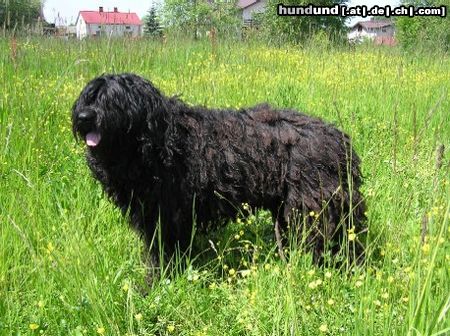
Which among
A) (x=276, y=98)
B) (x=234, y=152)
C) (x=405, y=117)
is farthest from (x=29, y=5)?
(x=234, y=152)

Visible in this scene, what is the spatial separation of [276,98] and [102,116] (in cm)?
358

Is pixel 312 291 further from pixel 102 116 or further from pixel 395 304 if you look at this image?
pixel 102 116

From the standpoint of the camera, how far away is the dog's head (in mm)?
2814

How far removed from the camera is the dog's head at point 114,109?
9.23ft

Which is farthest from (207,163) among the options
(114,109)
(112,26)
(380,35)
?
(380,35)

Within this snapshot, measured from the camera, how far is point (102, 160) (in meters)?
2.95

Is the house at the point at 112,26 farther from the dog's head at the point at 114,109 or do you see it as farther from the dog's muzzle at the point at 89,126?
the dog's muzzle at the point at 89,126

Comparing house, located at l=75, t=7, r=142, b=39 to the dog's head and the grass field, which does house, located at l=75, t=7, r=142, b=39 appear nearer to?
the grass field

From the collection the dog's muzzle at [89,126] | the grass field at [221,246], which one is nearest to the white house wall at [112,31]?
the grass field at [221,246]

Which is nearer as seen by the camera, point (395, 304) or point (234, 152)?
point (395, 304)

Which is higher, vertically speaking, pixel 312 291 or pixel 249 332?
pixel 312 291

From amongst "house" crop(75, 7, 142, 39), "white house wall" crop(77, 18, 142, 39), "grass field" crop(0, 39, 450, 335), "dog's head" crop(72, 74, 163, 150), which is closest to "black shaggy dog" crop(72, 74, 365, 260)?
"dog's head" crop(72, 74, 163, 150)

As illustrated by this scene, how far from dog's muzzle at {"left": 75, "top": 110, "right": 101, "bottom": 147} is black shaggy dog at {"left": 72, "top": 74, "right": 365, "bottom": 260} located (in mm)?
45

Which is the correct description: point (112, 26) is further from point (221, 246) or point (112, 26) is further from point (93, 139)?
point (93, 139)
